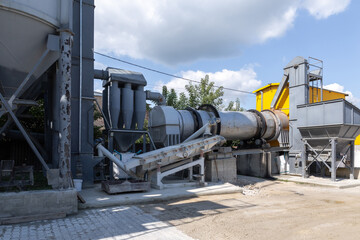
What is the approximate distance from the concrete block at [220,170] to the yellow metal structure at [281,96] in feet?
18.3

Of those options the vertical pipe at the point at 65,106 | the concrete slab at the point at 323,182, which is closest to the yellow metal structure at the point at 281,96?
the concrete slab at the point at 323,182

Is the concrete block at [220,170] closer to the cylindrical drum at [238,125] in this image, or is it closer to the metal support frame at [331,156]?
the cylindrical drum at [238,125]

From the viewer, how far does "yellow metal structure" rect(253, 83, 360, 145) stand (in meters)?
15.9

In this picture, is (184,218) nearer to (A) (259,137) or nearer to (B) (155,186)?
(B) (155,186)

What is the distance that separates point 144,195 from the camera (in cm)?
862

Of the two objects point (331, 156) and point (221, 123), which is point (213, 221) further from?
point (331, 156)

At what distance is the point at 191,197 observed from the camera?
9.09 meters

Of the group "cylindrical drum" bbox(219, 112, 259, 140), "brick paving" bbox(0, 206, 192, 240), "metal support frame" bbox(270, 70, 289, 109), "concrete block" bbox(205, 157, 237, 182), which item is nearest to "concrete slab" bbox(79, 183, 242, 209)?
"brick paving" bbox(0, 206, 192, 240)

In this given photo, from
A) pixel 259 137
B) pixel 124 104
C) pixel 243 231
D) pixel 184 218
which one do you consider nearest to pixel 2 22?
pixel 124 104

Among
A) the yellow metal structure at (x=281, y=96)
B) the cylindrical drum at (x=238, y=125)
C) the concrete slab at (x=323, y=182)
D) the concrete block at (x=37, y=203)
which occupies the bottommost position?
the concrete slab at (x=323, y=182)

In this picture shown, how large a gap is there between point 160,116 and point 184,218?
579 cm

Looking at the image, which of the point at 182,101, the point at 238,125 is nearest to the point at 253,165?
the point at 238,125

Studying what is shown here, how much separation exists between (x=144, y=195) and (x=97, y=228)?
9.65 feet

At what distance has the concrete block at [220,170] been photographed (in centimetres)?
1200
